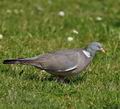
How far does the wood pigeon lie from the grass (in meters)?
0.18

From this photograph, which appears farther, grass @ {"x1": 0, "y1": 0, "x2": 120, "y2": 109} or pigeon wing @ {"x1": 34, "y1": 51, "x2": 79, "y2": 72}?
pigeon wing @ {"x1": 34, "y1": 51, "x2": 79, "y2": 72}

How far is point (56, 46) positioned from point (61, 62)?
9.14ft

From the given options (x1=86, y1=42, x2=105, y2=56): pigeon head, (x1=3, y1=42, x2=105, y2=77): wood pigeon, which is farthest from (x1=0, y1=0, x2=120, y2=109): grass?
(x1=86, y1=42, x2=105, y2=56): pigeon head

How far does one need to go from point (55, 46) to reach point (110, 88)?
2.93 meters

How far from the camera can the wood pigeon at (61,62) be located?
787 centimetres

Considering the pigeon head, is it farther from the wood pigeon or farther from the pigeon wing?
the pigeon wing

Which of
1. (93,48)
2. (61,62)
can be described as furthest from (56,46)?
(61,62)

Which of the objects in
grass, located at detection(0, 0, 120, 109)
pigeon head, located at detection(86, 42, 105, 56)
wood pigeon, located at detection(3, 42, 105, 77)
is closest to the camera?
grass, located at detection(0, 0, 120, 109)

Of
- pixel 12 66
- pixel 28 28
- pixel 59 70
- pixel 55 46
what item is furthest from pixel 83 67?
pixel 28 28

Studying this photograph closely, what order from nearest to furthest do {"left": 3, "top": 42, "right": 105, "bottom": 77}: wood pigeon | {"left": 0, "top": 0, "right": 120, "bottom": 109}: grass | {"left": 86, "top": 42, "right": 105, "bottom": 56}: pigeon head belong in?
1. {"left": 0, "top": 0, "right": 120, "bottom": 109}: grass
2. {"left": 3, "top": 42, "right": 105, "bottom": 77}: wood pigeon
3. {"left": 86, "top": 42, "right": 105, "bottom": 56}: pigeon head

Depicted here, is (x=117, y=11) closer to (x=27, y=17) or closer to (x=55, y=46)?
(x=27, y=17)

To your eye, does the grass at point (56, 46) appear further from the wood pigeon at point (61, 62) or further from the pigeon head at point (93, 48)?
the pigeon head at point (93, 48)

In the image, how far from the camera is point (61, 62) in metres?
7.90

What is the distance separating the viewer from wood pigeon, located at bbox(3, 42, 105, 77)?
25.8ft
